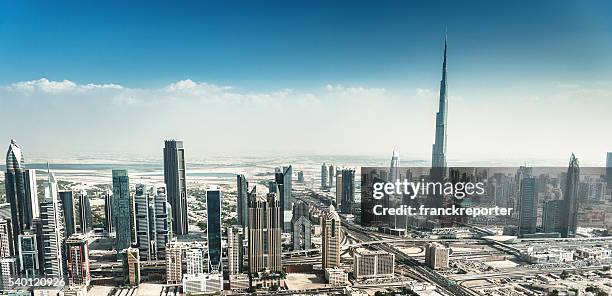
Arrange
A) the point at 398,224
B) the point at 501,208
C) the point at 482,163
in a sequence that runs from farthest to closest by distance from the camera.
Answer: the point at 398,224, the point at 501,208, the point at 482,163

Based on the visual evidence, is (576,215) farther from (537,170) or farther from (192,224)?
(192,224)

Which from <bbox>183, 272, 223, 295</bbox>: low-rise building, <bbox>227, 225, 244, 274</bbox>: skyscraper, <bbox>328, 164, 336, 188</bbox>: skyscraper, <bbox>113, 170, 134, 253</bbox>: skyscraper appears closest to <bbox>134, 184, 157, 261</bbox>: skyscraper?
<bbox>113, 170, 134, 253</bbox>: skyscraper

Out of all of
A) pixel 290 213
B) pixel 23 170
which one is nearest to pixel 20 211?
pixel 23 170

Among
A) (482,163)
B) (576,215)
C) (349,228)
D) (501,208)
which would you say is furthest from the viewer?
(349,228)

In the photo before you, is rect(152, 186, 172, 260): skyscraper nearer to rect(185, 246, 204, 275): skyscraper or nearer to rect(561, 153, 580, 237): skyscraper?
rect(185, 246, 204, 275): skyscraper

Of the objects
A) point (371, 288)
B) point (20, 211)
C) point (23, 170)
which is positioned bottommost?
point (371, 288)

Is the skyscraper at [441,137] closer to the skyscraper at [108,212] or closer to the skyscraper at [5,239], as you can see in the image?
the skyscraper at [108,212]

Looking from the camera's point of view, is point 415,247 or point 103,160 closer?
point 103,160
